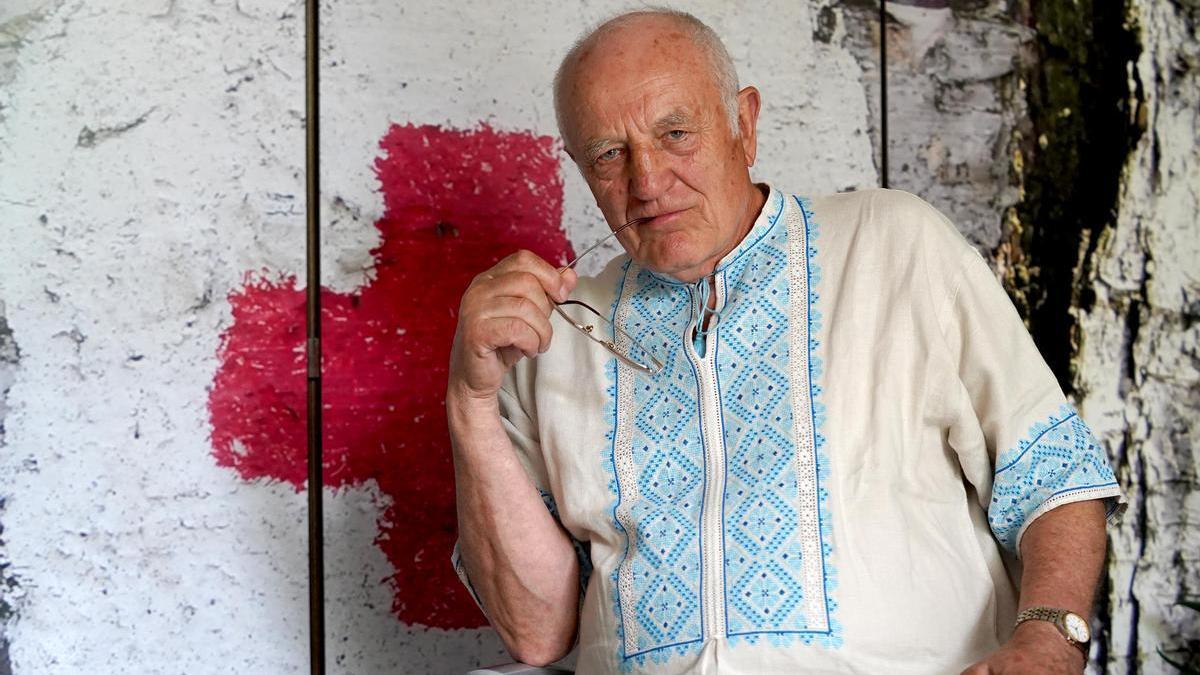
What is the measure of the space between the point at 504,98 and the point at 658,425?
28.6 inches

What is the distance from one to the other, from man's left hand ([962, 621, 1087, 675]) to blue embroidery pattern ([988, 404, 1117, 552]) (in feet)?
0.51

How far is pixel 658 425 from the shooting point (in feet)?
5.05

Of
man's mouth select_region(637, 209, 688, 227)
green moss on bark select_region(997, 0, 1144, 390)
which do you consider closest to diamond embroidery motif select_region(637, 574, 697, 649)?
man's mouth select_region(637, 209, 688, 227)

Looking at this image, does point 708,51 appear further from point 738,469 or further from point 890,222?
point 738,469

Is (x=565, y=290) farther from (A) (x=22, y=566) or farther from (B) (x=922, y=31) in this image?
(B) (x=922, y=31)

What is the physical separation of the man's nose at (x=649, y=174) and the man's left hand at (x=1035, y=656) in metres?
0.65

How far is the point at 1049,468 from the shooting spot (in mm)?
1396

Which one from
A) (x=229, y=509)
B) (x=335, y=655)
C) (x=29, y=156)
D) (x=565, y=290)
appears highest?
(x=29, y=156)

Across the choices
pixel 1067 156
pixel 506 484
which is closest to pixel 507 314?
pixel 506 484

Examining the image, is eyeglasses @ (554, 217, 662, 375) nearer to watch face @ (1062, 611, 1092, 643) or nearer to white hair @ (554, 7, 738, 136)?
white hair @ (554, 7, 738, 136)

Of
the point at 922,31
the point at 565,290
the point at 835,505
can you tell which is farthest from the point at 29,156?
the point at 922,31

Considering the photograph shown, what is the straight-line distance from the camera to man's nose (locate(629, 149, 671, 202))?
4.98 ft

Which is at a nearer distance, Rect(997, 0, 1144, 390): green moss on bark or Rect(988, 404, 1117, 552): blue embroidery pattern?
Rect(988, 404, 1117, 552): blue embroidery pattern

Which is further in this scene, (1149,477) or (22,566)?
(1149,477)
